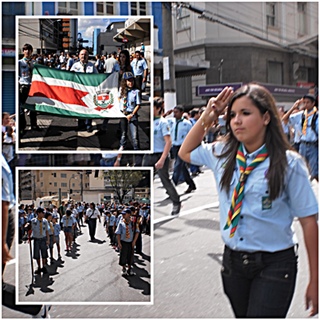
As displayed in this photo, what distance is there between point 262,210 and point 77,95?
1298mm

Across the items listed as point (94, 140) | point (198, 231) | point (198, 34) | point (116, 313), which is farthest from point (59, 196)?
point (198, 34)

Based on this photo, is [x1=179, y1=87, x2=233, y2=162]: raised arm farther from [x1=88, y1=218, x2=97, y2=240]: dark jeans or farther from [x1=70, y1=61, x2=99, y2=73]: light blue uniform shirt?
[x1=70, y1=61, x2=99, y2=73]: light blue uniform shirt

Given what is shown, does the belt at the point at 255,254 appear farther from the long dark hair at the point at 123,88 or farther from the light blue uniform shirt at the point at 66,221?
the long dark hair at the point at 123,88

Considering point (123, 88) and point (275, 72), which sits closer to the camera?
point (123, 88)

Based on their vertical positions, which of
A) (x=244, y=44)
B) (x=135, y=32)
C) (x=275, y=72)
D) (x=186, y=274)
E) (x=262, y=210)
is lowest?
(x=186, y=274)

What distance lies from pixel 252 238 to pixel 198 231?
3847 millimetres

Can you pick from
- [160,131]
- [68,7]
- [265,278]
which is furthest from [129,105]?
[160,131]

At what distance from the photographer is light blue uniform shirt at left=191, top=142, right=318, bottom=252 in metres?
2.22

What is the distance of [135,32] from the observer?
9.64 ft

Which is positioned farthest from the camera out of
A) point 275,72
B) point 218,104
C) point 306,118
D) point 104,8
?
point 275,72

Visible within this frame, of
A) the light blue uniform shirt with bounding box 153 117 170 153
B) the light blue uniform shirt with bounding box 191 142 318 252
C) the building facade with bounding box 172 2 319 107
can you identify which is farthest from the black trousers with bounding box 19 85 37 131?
the building facade with bounding box 172 2 319 107

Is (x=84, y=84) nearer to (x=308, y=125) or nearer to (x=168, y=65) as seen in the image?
(x=168, y=65)

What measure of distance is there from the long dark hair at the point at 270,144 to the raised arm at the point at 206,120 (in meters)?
0.06

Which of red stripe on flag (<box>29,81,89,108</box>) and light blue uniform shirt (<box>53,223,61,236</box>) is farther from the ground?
red stripe on flag (<box>29,81,89,108</box>)
